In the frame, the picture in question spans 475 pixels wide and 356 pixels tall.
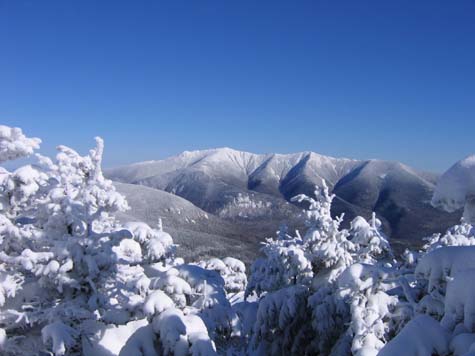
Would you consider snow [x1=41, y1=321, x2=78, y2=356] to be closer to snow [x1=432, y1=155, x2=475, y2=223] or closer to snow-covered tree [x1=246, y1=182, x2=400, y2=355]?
snow-covered tree [x1=246, y1=182, x2=400, y2=355]

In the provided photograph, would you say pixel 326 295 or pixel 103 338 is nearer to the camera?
pixel 103 338

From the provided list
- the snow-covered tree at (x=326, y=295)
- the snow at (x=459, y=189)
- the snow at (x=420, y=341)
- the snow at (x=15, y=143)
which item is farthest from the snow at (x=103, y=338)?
the snow at (x=459, y=189)

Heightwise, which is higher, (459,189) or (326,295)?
(459,189)

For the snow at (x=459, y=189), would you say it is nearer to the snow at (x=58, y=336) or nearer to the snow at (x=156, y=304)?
the snow at (x=156, y=304)

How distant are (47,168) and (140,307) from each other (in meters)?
4.17

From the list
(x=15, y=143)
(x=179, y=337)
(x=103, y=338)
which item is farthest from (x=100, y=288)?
(x=15, y=143)

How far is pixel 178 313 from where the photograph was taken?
1010 cm

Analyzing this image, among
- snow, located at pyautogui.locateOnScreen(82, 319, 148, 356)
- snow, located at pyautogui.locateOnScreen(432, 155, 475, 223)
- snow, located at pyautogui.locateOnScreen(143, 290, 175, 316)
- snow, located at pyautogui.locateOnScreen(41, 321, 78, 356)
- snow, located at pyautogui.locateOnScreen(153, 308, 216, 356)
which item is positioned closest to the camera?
snow, located at pyautogui.locateOnScreen(432, 155, 475, 223)

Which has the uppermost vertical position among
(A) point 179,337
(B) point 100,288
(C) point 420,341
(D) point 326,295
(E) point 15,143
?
(E) point 15,143

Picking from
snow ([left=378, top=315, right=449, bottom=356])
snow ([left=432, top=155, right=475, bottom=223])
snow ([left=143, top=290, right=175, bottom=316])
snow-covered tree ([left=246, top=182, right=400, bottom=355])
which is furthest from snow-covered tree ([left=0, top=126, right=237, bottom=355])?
snow ([left=432, top=155, right=475, bottom=223])

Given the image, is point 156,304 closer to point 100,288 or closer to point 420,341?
point 100,288

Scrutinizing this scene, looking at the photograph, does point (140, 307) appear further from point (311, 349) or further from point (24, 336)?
point (311, 349)

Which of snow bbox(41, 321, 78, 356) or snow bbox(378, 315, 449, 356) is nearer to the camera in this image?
snow bbox(378, 315, 449, 356)

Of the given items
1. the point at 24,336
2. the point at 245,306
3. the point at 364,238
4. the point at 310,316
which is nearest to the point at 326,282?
the point at 310,316
